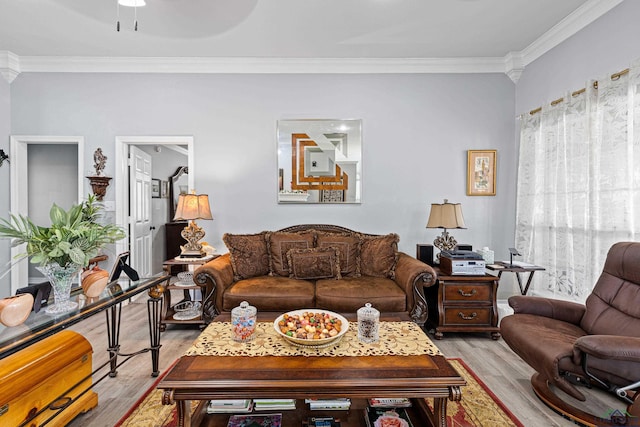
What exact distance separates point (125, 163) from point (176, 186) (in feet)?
7.11

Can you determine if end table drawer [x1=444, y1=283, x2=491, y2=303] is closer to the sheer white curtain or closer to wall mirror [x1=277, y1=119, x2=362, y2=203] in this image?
the sheer white curtain

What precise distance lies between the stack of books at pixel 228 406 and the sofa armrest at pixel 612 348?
1.75 meters

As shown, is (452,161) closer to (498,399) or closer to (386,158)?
(386,158)

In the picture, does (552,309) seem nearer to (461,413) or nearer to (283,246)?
(461,413)

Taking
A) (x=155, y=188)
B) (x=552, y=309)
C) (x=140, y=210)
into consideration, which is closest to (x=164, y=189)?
(x=155, y=188)

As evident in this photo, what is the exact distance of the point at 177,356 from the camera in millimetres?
2650

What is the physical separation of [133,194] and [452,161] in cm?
393

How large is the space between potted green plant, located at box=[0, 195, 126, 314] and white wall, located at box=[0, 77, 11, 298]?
9.22 feet

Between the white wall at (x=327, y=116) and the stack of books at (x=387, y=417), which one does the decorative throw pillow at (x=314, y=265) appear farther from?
the stack of books at (x=387, y=417)

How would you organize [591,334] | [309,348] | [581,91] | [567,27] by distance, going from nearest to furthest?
1. [309,348]
2. [591,334]
3. [581,91]
4. [567,27]

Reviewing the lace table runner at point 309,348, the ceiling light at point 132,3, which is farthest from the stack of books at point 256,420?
the ceiling light at point 132,3

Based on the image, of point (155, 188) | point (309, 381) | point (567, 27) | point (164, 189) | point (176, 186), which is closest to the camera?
point (309, 381)

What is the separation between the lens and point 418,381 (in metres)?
1.45

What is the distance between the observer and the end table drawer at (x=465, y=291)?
3002 millimetres
